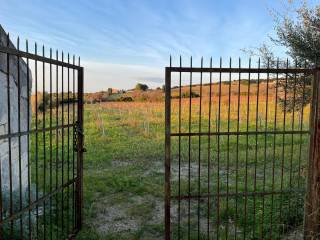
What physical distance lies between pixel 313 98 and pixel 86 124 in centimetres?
1462

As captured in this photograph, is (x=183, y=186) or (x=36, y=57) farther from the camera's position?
(x=183, y=186)

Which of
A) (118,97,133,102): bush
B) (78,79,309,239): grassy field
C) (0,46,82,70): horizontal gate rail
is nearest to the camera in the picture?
(0,46,82,70): horizontal gate rail

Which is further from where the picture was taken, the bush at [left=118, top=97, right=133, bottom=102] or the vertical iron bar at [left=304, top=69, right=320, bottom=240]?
the bush at [left=118, top=97, right=133, bottom=102]

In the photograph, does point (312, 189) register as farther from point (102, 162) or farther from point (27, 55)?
point (102, 162)

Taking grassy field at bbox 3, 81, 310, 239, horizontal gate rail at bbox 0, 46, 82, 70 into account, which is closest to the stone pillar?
grassy field at bbox 3, 81, 310, 239

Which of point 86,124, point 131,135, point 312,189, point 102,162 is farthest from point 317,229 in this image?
point 86,124

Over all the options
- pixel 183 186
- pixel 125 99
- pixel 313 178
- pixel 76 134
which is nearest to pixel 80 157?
pixel 76 134

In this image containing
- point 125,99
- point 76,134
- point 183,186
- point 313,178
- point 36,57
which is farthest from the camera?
point 125,99

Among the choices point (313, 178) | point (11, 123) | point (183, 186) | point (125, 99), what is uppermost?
point (125, 99)

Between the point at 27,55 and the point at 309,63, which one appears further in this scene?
the point at 309,63

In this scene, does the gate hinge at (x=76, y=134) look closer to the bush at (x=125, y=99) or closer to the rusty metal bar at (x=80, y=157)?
the rusty metal bar at (x=80, y=157)

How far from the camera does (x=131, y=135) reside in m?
15.3

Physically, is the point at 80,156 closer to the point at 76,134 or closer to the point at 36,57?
the point at 76,134

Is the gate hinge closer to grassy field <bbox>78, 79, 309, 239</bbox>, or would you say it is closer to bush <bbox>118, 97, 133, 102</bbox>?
grassy field <bbox>78, 79, 309, 239</bbox>
